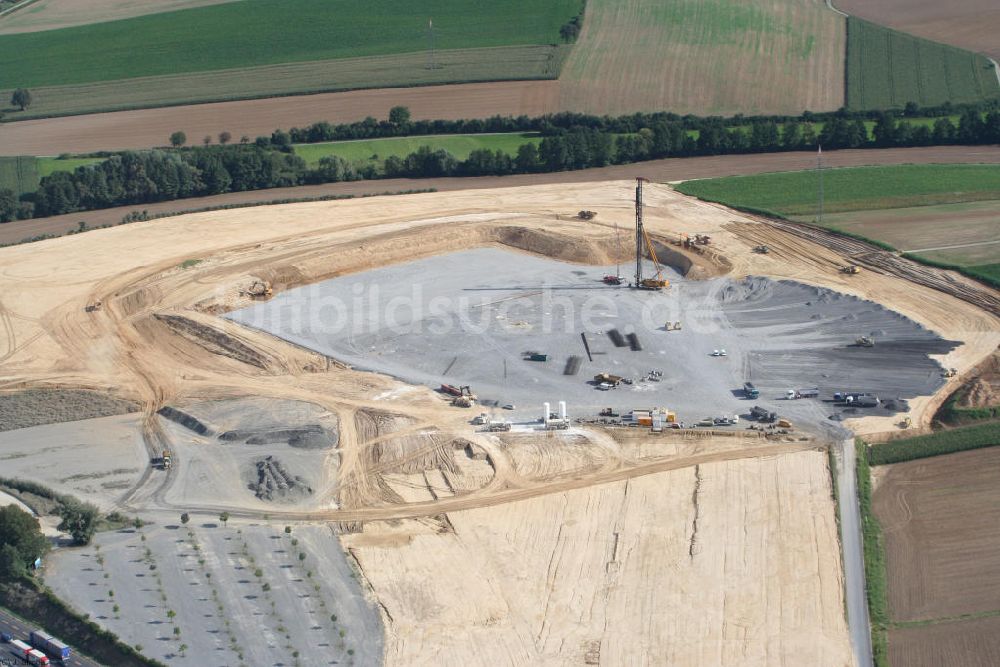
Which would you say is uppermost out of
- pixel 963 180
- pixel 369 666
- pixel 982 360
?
pixel 963 180

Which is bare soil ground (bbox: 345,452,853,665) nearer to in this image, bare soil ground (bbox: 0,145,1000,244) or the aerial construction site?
the aerial construction site

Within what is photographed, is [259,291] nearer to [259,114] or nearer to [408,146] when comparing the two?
[408,146]

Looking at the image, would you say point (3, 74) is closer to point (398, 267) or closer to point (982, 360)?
point (398, 267)

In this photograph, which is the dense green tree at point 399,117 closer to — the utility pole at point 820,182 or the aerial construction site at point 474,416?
the aerial construction site at point 474,416

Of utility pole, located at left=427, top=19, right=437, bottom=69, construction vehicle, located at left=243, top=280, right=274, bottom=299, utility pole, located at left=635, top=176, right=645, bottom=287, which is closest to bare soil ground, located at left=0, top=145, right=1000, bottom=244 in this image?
construction vehicle, located at left=243, top=280, right=274, bottom=299

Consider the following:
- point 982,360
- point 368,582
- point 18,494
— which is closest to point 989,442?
point 982,360

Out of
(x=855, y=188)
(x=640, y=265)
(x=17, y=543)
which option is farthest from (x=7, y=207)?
(x=855, y=188)
